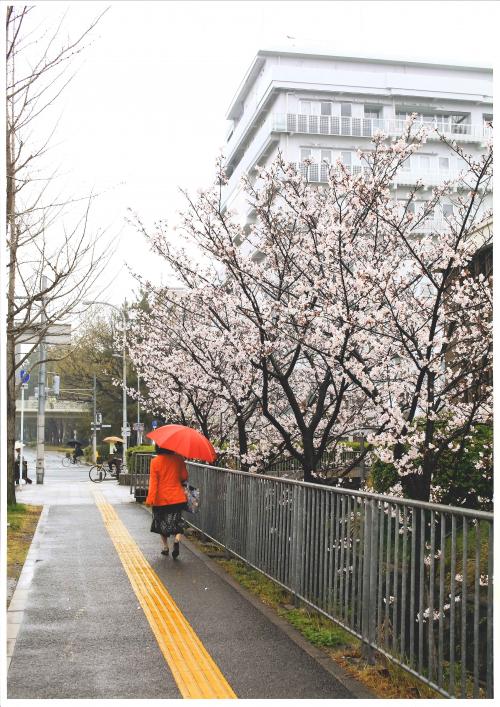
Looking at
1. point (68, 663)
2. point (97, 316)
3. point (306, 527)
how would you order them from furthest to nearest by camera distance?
point (97, 316)
point (306, 527)
point (68, 663)

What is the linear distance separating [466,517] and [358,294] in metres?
4.60

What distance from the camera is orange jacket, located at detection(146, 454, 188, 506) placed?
1119 centimetres

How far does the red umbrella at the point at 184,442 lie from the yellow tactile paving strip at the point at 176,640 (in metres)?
1.48

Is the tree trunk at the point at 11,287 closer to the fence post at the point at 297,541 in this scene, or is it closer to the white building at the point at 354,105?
the fence post at the point at 297,541

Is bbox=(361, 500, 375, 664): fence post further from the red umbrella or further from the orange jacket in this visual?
the orange jacket

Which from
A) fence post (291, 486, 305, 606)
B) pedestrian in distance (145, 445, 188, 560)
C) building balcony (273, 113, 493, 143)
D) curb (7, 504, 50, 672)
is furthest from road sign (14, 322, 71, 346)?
building balcony (273, 113, 493, 143)

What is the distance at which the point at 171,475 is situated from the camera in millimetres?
11258

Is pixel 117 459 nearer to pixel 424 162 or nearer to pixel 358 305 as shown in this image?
pixel 424 162

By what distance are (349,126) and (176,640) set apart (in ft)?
170

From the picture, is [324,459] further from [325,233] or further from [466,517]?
[466,517]

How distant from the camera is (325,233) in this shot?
946cm

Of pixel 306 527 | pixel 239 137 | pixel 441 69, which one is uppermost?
pixel 441 69

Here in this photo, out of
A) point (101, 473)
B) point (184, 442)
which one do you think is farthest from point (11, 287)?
point (101, 473)

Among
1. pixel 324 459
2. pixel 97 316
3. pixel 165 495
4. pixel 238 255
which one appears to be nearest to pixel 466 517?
pixel 238 255
